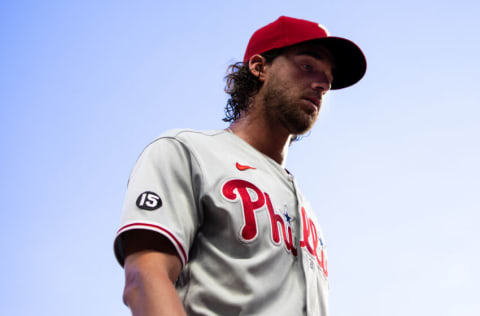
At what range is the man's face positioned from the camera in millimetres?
3295

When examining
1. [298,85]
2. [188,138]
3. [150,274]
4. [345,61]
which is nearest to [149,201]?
[150,274]

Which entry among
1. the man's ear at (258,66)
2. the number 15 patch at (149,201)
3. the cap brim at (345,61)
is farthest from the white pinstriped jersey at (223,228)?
the cap brim at (345,61)

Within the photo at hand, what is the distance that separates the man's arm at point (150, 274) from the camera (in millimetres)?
1907

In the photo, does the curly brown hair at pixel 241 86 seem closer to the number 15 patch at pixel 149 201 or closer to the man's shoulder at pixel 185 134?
the man's shoulder at pixel 185 134

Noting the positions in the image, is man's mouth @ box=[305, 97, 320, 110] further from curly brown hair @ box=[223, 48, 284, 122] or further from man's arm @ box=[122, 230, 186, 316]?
man's arm @ box=[122, 230, 186, 316]

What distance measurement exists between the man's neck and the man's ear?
383 mm

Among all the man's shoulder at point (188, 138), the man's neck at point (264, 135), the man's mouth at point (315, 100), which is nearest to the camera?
the man's shoulder at point (188, 138)

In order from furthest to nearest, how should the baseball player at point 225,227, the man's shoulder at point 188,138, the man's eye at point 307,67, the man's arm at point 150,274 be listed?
1. the man's eye at point 307,67
2. the man's shoulder at point 188,138
3. the baseball player at point 225,227
4. the man's arm at point 150,274

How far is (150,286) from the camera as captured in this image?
1952 mm

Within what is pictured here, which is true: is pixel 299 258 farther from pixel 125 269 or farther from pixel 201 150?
pixel 125 269

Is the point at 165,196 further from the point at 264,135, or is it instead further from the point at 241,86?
the point at 241,86

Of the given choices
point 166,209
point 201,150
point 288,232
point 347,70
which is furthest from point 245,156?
point 347,70

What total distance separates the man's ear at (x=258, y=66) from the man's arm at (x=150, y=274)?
180 centimetres

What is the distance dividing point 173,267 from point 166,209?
Answer: 248 mm
